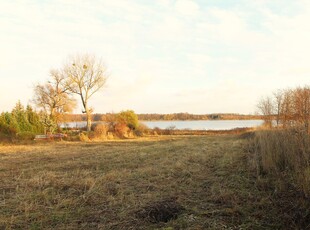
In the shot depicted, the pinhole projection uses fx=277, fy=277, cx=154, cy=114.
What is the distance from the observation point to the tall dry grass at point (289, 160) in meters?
5.38

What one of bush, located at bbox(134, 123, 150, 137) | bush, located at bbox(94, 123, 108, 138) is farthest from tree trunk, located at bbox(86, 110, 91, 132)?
bush, located at bbox(134, 123, 150, 137)

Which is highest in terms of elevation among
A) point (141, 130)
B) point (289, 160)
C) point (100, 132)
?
point (100, 132)

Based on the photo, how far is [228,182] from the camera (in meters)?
6.65

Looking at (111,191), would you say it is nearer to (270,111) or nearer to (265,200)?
(265,200)

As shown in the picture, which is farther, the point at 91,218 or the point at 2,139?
the point at 2,139

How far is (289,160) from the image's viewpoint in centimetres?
676

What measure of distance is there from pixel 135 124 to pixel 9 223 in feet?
102

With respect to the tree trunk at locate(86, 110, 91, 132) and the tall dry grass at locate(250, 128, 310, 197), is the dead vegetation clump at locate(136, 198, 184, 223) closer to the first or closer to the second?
the tall dry grass at locate(250, 128, 310, 197)

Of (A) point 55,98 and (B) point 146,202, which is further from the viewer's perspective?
(A) point 55,98

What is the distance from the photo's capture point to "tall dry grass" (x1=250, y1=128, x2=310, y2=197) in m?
5.38

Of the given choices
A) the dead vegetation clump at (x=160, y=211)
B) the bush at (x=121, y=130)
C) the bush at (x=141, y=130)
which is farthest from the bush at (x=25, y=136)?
the dead vegetation clump at (x=160, y=211)

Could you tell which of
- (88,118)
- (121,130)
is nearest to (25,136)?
(88,118)

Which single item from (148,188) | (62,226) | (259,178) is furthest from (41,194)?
(259,178)

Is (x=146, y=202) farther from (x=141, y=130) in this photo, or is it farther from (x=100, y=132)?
(x=141, y=130)
